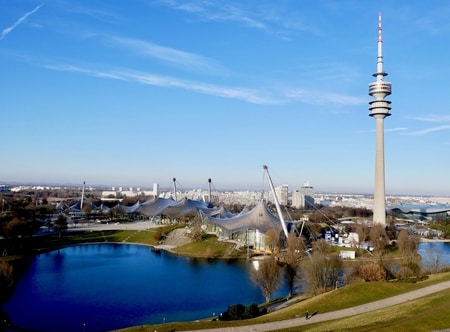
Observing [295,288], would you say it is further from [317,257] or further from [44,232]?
[44,232]

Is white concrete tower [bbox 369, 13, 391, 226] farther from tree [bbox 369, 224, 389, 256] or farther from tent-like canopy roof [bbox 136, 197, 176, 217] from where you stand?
tent-like canopy roof [bbox 136, 197, 176, 217]

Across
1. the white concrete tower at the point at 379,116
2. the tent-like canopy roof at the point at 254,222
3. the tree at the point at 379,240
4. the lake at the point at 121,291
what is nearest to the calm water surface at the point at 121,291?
the lake at the point at 121,291

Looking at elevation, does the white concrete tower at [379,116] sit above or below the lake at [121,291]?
above

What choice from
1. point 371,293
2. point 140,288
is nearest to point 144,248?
point 140,288

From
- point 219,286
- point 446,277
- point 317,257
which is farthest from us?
point 219,286

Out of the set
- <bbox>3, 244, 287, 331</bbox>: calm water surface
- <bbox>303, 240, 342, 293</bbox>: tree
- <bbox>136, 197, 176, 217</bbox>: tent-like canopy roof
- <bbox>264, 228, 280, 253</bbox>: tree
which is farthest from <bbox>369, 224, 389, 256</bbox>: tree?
<bbox>136, 197, 176, 217</bbox>: tent-like canopy roof

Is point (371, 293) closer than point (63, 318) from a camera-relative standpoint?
Yes

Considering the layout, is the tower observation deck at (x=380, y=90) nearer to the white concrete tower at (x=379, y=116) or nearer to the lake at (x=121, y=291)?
the white concrete tower at (x=379, y=116)
